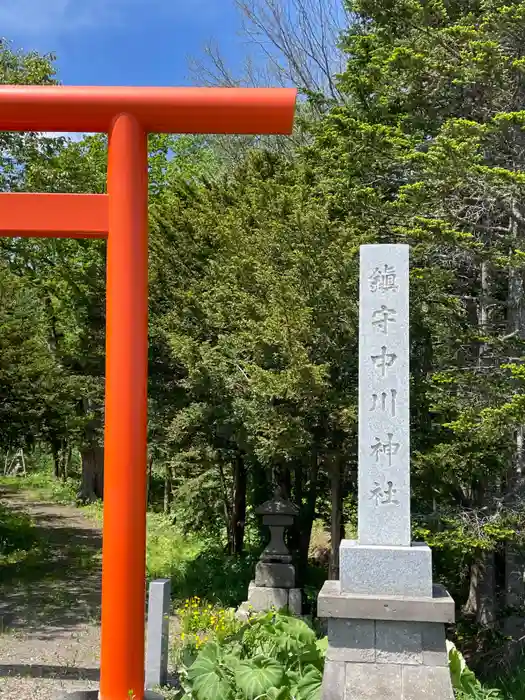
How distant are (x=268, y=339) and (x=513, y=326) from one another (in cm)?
320

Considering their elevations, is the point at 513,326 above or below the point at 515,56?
below

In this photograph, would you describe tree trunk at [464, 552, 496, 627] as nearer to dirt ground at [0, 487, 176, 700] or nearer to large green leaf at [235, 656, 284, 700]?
large green leaf at [235, 656, 284, 700]

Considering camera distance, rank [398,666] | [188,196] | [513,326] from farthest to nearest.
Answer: [188,196] < [513,326] < [398,666]

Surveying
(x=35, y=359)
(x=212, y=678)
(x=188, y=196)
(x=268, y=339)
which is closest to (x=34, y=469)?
(x=35, y=359)

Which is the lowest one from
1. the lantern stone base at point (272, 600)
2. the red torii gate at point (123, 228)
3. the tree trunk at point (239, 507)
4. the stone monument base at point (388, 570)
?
the lantern stone base at point (272, 600)

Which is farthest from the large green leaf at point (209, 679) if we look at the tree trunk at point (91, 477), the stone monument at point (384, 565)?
the tree trunk at point (91, 477)

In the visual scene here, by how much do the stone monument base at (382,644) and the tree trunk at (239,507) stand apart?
30.1 ft

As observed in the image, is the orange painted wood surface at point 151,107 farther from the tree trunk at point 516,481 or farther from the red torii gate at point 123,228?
the tree trunk at point 516,481

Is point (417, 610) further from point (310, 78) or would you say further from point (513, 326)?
point (310, 78)

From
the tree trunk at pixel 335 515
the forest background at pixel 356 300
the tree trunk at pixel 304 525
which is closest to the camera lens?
the forest background at pixel 356 300

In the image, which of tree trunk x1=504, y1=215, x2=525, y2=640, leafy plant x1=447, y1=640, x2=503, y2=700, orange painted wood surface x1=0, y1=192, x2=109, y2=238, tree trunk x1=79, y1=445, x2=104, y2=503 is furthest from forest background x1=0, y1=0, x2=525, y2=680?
tree trunk x1=79, y1=445, x2=104, y2=503

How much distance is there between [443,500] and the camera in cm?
877

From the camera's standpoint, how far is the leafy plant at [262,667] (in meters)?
4.81

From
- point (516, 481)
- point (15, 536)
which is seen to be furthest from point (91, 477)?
point (516, 481)
